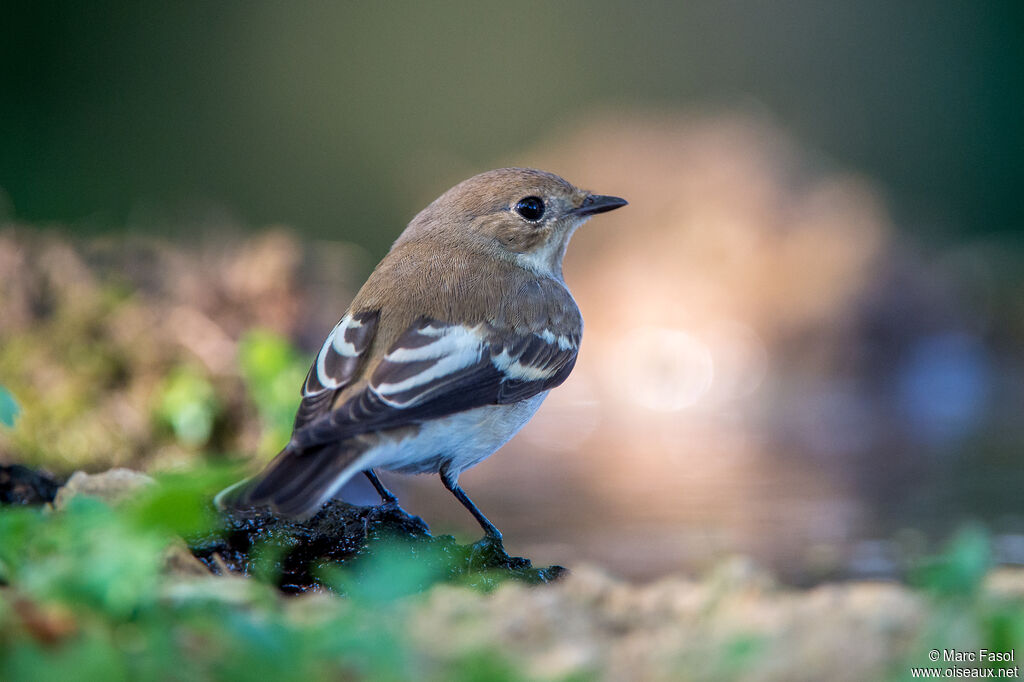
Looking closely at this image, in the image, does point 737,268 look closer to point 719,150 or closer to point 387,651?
point 719,150

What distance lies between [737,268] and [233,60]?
335 inches

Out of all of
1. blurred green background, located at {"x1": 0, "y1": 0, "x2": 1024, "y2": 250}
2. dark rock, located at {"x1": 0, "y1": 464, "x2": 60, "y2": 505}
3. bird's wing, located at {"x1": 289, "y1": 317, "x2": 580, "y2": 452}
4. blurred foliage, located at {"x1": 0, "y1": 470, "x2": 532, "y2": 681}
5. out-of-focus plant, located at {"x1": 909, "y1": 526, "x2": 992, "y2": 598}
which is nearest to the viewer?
blurred foliage, located at {"x1": 0, "y1": 470, "x2": 532, "y2": 681}

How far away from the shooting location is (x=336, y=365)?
2977 millimetres

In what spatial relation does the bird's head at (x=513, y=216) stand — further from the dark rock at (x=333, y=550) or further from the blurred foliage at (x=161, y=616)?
the blurred foliage at (x=161, y=616)

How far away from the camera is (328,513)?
287cm

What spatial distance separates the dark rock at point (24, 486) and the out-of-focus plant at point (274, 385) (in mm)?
1257

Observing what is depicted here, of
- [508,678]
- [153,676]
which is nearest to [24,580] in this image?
[153,676]

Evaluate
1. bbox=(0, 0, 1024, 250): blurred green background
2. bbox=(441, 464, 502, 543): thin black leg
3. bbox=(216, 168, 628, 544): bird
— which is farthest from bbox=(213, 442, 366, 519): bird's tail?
bbox=(0, 0, 1024, 250): blurred green background

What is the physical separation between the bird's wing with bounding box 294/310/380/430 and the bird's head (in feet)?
2.40

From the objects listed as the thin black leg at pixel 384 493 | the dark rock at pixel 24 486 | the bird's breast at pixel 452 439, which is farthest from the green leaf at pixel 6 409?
the thin black leg at pixel 384 493

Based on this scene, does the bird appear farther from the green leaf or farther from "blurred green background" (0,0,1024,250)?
"blurred green background" (0,0,1024,250)

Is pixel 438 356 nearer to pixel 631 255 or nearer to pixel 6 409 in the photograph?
pixel 6 409

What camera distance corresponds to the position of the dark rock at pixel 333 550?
253 centimetres

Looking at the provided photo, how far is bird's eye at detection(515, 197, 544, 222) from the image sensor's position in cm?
394
